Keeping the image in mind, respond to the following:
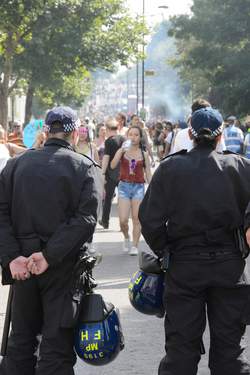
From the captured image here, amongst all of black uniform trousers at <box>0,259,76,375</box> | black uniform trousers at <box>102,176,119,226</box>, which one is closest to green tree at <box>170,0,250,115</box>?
black uniform trousers at <box>102,176,119,226</box>

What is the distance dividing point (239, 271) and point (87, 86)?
64.4 m

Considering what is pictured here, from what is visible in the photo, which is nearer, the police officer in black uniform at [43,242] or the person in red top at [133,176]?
the police officer in black uniform at [43,242]

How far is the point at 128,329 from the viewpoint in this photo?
26.4ft

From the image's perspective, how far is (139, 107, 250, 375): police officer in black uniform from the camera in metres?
5.34

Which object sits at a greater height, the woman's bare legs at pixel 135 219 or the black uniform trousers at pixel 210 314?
the black uniform trousers at pixel 210 314

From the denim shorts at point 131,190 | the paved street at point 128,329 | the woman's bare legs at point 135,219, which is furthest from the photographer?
the denim shorts at point 131,190

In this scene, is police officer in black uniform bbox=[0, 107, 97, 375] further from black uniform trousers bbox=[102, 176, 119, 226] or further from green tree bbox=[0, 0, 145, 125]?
green tree bbox=[0, 0, 145, 125]

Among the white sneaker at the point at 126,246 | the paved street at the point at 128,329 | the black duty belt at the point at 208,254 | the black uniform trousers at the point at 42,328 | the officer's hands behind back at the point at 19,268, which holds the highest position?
the black duty belt at the point at 208,254

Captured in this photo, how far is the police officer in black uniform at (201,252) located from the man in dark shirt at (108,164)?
339 inches

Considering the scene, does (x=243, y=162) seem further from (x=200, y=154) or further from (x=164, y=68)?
(x=164, y=68)

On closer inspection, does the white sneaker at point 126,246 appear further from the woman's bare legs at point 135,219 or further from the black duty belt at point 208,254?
the black duty belt at point 208,254

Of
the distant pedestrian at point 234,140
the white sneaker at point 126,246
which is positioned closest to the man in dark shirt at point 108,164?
the white sneaker at point 126,246

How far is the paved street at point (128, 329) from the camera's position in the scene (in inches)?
268

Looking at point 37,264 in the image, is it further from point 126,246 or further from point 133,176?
point 126,246
